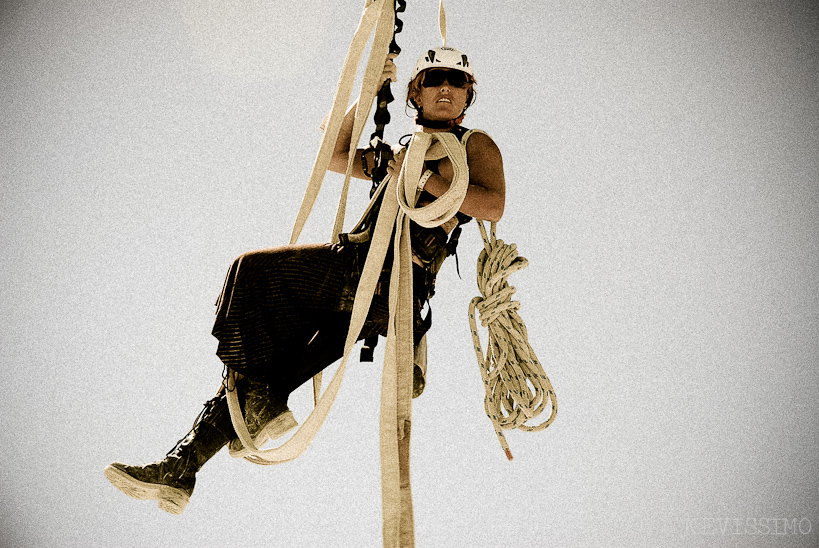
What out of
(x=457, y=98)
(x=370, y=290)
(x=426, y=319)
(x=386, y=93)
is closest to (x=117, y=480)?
(x=370, y=290)

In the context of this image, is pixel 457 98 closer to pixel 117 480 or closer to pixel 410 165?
pixel 410 165

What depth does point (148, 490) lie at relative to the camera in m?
1.76

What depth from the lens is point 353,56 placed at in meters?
1.92

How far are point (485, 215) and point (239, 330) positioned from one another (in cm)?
67

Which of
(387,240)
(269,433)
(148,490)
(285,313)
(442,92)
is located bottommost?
(148,490)

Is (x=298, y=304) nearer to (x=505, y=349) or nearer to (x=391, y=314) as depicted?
(x=391, y=314)

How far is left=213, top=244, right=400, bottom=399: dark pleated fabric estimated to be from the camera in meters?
1.79

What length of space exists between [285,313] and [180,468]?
1.48 feet

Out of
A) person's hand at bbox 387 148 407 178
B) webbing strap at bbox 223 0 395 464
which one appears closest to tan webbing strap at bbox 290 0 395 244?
webbing strap at bbox 223 0 395 464

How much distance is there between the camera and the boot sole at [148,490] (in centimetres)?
172

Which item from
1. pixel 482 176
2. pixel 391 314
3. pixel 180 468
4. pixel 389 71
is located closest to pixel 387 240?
pixel 391 314

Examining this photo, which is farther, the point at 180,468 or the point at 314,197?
the point at 314,197

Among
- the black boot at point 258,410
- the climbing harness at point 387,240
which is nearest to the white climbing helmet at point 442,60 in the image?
the climbing harness at point 387,240

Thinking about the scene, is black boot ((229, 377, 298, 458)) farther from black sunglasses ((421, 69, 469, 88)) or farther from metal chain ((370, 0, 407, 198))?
black sunglasses ((421, 69, 469, 88))
